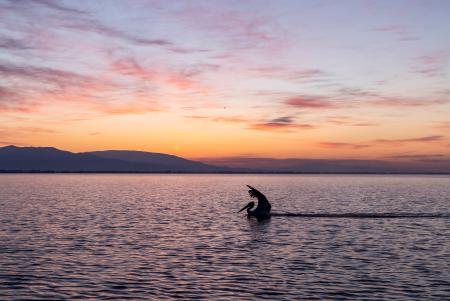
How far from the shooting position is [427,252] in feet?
123

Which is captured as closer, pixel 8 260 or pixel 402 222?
pixel 8 260

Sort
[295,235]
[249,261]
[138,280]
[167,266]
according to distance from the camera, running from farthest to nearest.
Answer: [295,235] → [249,261] → [167,266] → [138,280]

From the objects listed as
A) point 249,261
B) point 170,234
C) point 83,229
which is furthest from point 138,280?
point 83,229

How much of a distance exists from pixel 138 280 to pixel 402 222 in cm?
4113

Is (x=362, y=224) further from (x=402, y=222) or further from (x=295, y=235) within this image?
(x=295, y=235)

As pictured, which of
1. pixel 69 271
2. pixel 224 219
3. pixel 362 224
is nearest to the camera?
pixel 69 271

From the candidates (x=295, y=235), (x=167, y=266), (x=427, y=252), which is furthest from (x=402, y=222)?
(x=167, y=266)

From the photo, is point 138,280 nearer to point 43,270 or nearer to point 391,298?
point 43,270

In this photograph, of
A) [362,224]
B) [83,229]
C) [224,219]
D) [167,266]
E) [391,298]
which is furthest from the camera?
[224,219]

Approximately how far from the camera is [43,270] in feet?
97.7

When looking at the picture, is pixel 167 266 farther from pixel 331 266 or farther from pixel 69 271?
pixel 331 266

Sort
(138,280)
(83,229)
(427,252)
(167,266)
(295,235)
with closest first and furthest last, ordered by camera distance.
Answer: (138,280) → (167,266) → (427,252) → (295,235) → (83,229)

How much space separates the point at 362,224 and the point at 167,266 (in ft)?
105

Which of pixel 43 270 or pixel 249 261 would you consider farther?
pixel 249 261
